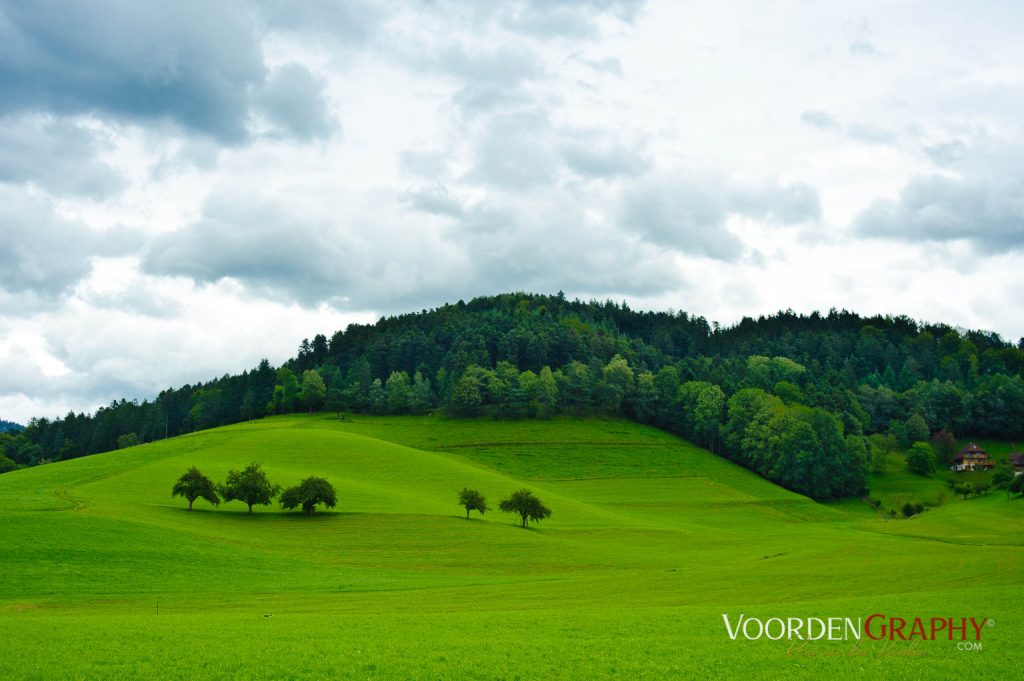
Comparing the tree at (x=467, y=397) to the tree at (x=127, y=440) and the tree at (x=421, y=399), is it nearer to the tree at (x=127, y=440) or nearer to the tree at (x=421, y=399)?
the tree at (x=421, y=399)

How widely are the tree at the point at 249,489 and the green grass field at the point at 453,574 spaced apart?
81.1 inches

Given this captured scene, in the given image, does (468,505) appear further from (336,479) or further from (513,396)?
(513,396)

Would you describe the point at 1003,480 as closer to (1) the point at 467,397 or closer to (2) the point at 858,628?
(1) the point at 467,397

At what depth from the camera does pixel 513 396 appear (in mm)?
175875

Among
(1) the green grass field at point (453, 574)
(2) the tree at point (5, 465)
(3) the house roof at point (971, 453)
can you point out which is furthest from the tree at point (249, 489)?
(3) the house roof at point (971, 453)

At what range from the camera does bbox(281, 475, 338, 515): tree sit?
8406 cm

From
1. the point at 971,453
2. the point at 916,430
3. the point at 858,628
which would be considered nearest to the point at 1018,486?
the point at 971,453

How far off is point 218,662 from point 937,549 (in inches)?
2716

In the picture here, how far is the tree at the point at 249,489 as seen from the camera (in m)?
84.4

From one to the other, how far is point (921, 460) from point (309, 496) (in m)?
127

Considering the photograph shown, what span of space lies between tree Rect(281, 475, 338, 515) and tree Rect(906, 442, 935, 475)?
123727 mm

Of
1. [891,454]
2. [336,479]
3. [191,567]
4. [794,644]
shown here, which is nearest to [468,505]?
[336,479]

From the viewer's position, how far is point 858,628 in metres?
31.2

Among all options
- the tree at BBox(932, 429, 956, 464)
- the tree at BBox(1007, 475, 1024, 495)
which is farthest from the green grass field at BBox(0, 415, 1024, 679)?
the tree at BBox(932, 429, 956, 464)
